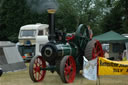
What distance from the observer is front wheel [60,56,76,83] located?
766 cm

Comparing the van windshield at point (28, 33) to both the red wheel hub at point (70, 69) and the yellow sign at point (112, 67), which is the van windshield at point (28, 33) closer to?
the red wheel hub at point (70, 69)

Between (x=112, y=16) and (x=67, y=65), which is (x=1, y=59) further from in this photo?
(x=112, y=16)

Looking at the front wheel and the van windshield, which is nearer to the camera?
the front wheel

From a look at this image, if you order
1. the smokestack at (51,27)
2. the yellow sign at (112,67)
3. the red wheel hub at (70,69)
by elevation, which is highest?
the smokestack at (51,27)

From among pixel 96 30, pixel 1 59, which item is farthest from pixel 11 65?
pixel 96 30

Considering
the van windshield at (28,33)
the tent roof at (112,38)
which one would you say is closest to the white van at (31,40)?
the van windshield at (28,33)

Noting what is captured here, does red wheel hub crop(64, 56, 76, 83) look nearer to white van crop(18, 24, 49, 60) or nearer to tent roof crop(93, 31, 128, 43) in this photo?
tent roof crop(93, 31, 128, 43)

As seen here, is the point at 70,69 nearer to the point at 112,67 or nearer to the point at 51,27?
the point at 51,27

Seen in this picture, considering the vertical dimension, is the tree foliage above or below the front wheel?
above

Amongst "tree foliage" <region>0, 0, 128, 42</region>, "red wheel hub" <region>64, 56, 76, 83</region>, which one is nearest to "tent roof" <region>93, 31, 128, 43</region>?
"red wheel hub" <region>64, 56, 76, 83</region>

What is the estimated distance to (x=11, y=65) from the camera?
11664mm

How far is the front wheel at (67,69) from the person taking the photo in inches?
302

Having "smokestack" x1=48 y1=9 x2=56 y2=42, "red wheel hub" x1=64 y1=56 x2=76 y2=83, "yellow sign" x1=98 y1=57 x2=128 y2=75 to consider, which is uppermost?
"smokestack" x1=48 y1=9 x2=56 y2=42

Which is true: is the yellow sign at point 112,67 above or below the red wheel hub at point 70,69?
above
